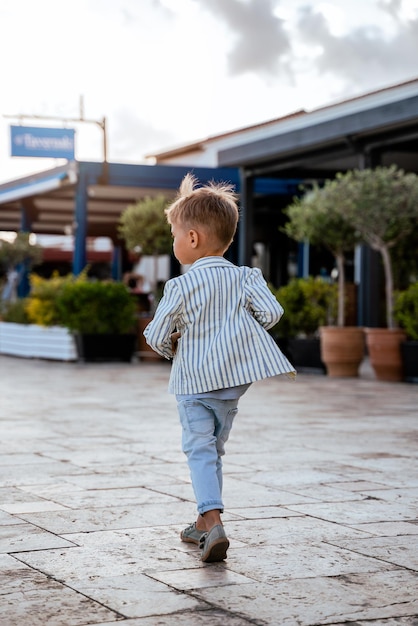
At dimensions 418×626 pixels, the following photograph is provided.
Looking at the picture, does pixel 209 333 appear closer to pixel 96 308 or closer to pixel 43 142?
pixel 96 308

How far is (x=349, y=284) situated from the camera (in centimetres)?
1978

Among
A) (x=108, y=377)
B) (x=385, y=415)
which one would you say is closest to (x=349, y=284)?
(x=108, y=377)

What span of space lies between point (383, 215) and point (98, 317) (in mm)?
5286

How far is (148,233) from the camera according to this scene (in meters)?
16.7

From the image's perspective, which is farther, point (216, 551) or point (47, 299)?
point (47, 299)

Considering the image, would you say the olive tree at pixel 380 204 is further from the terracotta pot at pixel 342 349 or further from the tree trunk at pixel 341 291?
the tree trunk at pixel 341 291

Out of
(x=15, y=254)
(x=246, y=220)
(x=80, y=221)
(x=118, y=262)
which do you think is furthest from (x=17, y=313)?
(x=118, y=262)

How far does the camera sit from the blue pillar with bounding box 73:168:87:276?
18.5 m

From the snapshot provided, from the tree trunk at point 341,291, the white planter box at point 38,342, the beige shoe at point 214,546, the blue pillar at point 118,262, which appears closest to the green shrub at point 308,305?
the tree trunk at point 341,291

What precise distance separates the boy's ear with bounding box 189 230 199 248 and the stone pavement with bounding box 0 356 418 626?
1.02 metres

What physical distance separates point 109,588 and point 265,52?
15.9 metres

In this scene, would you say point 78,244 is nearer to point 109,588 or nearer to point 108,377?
point 108,377

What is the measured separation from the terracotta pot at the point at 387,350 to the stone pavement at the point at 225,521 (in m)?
3.83

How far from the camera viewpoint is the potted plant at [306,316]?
13.7 meters
